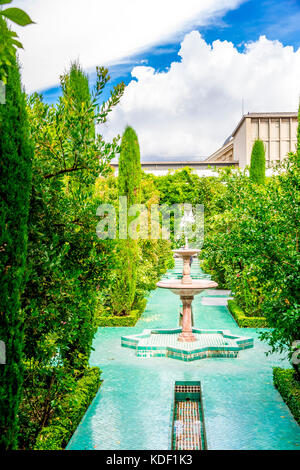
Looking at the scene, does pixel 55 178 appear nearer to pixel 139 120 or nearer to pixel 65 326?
pixel 65 326

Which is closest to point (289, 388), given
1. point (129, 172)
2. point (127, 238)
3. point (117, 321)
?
point (117, 321)

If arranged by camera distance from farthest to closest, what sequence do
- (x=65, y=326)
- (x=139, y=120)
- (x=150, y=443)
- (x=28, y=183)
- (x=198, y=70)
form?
(x=139, y=120) < (x=198, y=70) < (x=150, y=443) < (x=65, y=326) < (x=28, y=183)

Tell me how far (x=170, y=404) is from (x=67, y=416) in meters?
1.86

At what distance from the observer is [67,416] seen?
5.76 metres

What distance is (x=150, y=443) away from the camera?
546 centimetres

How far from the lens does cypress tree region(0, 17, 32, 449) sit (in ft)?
12.3

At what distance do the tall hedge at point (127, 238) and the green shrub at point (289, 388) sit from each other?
6735mm

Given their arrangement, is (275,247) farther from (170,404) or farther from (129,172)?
(129,172)

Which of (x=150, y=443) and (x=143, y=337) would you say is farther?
(x=143, y=337)

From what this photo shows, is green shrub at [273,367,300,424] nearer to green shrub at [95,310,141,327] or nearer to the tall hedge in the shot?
green shrub at [95,310,141,327]

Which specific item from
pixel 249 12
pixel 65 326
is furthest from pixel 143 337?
pixel 249 12

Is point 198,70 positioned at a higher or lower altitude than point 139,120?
higher

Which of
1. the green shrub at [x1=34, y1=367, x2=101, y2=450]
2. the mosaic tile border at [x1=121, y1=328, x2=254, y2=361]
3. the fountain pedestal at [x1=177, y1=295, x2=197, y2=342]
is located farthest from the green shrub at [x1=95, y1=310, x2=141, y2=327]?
the green shrub at [x1=34, y1=367, x2=101, y2=450]

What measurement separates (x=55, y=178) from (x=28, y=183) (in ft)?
2.71
